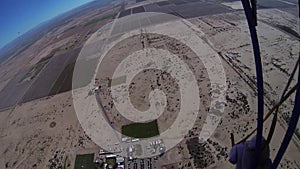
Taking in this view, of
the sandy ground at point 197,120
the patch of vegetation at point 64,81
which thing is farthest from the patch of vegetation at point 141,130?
the patch of vegetation at point 64,81

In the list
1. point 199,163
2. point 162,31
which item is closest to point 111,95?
point 199,163

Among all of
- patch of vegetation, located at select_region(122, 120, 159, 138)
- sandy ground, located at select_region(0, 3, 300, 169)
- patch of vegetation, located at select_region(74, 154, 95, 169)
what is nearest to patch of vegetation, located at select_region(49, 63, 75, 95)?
sandy ground, located at select_region(0, 3, 300, 169)

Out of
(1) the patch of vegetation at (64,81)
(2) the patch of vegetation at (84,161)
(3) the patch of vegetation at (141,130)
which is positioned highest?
(3) the patch of vegetation at (141,130)

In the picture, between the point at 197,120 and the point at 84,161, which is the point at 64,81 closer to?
the point at 84,161

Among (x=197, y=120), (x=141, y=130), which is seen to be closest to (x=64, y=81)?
(x=141, y=130)

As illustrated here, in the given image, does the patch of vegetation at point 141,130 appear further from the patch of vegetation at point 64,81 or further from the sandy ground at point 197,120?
the patch of vegetation at point 64,81

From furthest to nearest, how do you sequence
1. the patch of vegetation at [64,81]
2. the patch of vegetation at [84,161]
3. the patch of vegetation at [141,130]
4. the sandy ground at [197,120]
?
the patch of vegetation at [64,81] < the patch of vegetation at [141,130] < the patch of vegetation at [84,161] < the sandy ground at [197,120]
